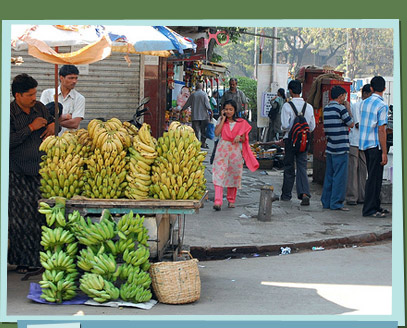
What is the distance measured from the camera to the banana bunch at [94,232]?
19.3ft

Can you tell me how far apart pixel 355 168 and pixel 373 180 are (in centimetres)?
118

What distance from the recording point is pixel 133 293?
19.2 ft

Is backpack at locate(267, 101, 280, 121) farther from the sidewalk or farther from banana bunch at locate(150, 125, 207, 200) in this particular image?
banana bunch at locate(150, 125, 207, 200)

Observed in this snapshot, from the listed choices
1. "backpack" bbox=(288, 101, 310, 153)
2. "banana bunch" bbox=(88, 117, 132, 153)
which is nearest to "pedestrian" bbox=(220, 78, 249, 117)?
"backpack" bbox=(288, 101, 310, 153)

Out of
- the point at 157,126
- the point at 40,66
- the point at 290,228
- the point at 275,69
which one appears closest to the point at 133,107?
the point at 157,126

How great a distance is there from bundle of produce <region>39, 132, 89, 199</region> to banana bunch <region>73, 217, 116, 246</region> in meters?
0.44

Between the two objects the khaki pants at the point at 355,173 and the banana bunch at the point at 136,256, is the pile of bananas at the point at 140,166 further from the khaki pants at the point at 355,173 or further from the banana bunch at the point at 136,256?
the khaki pants at the point at 355,173

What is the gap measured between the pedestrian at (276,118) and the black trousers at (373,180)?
8.95 m

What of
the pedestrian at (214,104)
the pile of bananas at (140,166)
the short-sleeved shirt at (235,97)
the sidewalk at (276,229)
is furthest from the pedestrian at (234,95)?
the pile of bananas at (140,166)

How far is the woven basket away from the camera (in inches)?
234

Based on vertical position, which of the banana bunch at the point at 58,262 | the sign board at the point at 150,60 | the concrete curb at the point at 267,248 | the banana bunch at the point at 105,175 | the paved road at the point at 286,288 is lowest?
the paved road at the point at 286,288

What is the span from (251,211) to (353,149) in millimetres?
1989

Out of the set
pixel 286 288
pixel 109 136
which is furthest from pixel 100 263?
pixel 286 288

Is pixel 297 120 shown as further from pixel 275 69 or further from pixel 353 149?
pixel 275 69
